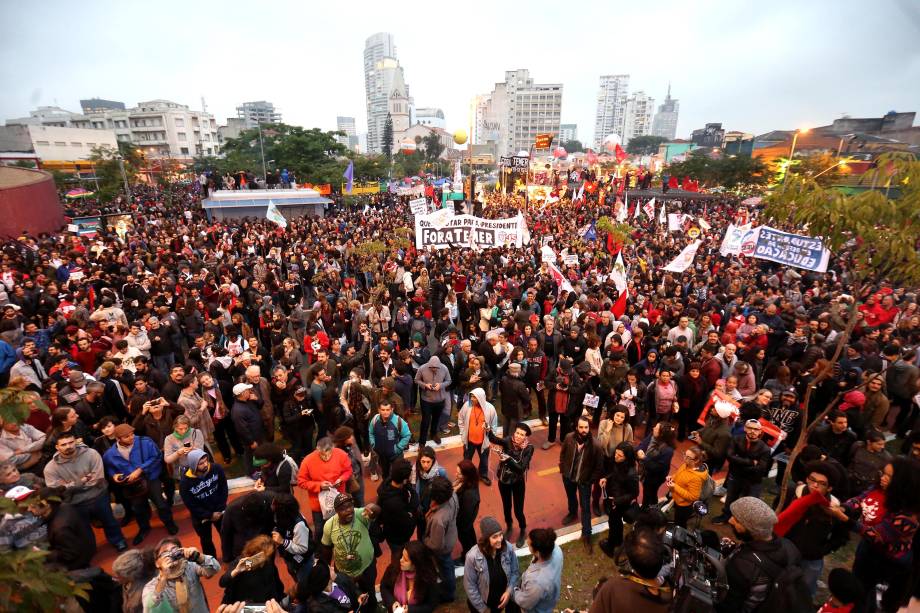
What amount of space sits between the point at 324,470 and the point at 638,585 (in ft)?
10.4

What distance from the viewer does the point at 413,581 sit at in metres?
3.67

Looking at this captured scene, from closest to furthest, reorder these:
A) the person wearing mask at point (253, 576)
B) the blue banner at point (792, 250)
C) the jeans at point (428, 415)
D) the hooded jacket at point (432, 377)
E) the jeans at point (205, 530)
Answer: the person wearing mask at point (253, 576) → the jeans at point (205, 530) → the hooded jacket at point (432, 377) → the jeans at point (428, 415) → the blue banner at point (792, 250)

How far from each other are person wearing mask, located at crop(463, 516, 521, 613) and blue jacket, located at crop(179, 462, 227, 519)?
2819mm

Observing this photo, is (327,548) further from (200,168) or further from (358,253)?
(200,168)

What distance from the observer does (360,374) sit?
6.75m

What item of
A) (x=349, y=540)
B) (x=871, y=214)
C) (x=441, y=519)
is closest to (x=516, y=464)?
(x=441, y=519)

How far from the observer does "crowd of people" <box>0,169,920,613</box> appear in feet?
11.9

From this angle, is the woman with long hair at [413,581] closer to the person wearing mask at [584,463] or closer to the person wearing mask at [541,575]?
the person wearing mask at [541,575]

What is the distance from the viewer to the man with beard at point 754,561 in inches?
128

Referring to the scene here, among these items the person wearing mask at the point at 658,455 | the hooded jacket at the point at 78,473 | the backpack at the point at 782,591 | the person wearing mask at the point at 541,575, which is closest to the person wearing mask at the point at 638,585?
the person wearing mask at the point at 541,575

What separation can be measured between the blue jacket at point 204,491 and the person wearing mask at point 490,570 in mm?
2819

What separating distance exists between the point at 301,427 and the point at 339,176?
3485 centimetres

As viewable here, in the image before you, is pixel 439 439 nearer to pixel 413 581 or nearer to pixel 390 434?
pixel 390 434

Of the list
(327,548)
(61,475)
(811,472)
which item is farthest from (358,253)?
(811,472)
